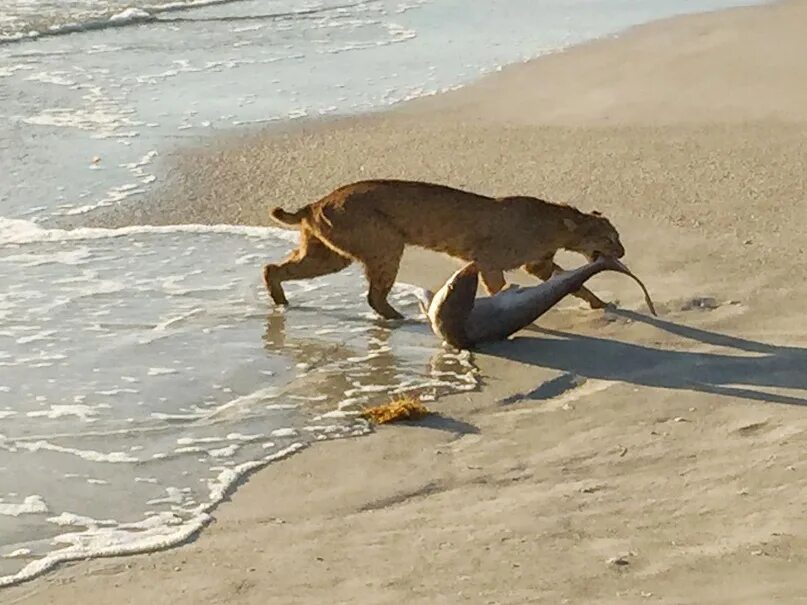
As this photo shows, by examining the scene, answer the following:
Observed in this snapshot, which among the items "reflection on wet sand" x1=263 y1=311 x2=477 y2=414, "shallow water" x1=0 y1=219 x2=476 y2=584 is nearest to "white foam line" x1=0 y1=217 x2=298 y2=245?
"shallow water" x1=0 y1=219 x2=476 y2=584

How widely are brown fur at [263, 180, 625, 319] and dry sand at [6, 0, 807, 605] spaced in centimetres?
38

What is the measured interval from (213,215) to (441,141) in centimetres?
237

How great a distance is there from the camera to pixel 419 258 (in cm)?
905

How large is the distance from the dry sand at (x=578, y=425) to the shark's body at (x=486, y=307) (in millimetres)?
120

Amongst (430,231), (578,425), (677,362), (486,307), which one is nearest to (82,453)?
(578,425)

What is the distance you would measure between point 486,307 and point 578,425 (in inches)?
51.8

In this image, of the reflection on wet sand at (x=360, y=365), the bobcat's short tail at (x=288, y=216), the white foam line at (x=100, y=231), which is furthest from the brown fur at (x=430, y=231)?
the white foam line at (x=100, y=231)

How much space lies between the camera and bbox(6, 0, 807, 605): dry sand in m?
4.90

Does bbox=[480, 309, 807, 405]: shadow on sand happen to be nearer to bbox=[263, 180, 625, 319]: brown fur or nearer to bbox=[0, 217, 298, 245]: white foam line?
bbox=[263, 180, 625, 319]: brown fur

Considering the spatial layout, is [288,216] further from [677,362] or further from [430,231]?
[677,362]

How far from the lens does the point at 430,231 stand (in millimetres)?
7996

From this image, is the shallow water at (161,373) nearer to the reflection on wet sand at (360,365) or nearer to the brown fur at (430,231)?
the reflection on wet sand at (360,365)

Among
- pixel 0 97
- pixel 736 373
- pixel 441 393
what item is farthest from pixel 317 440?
pixel 0 97

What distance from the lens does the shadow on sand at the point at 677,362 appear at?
6.79 m
